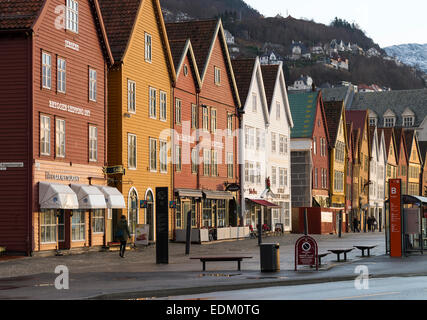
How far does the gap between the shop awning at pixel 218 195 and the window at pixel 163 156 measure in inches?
224

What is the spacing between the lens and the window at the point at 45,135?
37688 millimetres

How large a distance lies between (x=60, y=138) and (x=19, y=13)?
5715 millimetres

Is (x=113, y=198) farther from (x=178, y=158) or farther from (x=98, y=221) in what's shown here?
(x=178, y=158)

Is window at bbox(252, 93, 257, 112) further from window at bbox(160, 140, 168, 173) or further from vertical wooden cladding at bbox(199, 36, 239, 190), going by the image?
window at bbox(160, 140, 168, 173)

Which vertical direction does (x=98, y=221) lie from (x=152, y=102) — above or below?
below

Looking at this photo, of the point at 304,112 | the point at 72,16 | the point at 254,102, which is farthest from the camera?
the point at 304,112

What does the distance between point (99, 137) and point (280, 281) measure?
21979 millimetres

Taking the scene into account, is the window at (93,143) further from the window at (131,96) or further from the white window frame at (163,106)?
the white window frame at (163,106)

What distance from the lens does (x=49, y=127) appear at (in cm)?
3853

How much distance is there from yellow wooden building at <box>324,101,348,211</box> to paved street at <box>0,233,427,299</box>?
51.0 m

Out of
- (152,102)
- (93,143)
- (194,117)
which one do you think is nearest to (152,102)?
(152,102)

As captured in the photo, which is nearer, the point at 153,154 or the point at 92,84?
the point at 92,84

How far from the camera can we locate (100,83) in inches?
1736

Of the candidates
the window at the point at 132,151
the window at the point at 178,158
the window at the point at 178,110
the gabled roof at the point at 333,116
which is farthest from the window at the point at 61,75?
the gabled roof at the point at 333,116
